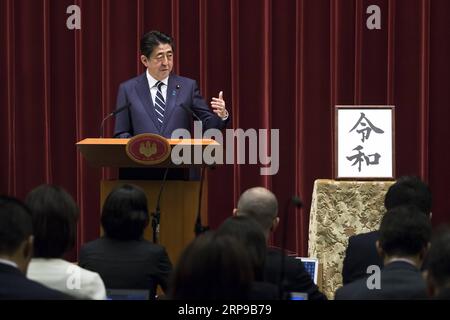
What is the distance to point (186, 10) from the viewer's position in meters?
5.51

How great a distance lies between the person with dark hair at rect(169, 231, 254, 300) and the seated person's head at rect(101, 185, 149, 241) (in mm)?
1115

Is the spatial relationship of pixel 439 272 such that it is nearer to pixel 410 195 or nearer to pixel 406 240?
pixel 406 240

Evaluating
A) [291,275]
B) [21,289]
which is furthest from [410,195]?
[21,289]

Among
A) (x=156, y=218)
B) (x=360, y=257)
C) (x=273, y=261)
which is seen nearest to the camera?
(x=273, y=261)

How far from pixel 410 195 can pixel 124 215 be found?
1080 mm

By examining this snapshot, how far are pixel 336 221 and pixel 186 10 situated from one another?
1.94 metres

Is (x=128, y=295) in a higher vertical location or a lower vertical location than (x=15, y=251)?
lower

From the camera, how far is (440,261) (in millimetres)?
1830

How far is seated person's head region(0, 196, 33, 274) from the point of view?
2.02 meters

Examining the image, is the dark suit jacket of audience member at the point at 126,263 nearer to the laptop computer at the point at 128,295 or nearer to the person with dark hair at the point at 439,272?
the laptop computer at the point at 128,295

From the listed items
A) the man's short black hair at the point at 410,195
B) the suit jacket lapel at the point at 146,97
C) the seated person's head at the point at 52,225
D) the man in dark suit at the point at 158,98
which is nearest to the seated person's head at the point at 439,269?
the seated person's head at the point at 52,225

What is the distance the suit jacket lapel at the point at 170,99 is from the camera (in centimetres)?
443
